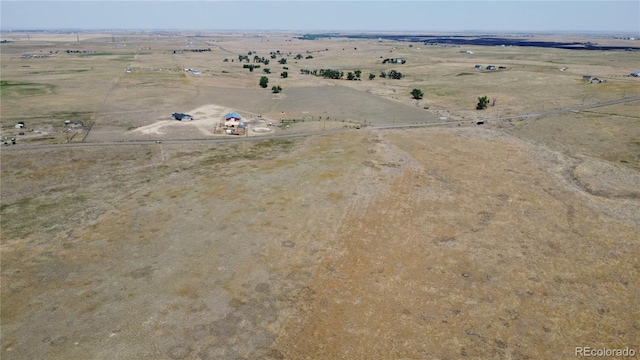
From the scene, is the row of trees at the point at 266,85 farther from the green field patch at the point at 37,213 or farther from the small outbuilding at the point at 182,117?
the green field patch at the point at 37,213

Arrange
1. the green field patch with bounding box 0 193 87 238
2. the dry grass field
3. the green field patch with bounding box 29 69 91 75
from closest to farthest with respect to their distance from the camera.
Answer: the dry grass field → the green field patch with bounding box 0 193 87 238 → the green field patch with bounding box 29 69 91 75

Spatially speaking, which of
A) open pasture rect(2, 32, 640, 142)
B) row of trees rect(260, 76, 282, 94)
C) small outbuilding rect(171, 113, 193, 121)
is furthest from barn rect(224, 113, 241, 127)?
row of trees rect(260, 76, 282, 94)

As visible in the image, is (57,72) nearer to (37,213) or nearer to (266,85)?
(266,85)

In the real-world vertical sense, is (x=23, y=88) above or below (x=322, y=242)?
above

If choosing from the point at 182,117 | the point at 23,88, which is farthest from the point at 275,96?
the point at 23,88

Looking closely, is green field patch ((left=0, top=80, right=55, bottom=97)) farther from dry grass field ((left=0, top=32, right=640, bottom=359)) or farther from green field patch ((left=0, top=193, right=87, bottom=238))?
green field patch ((left=0, top=193, right=87, bottom=238))

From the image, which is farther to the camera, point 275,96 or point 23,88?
point 23,88
